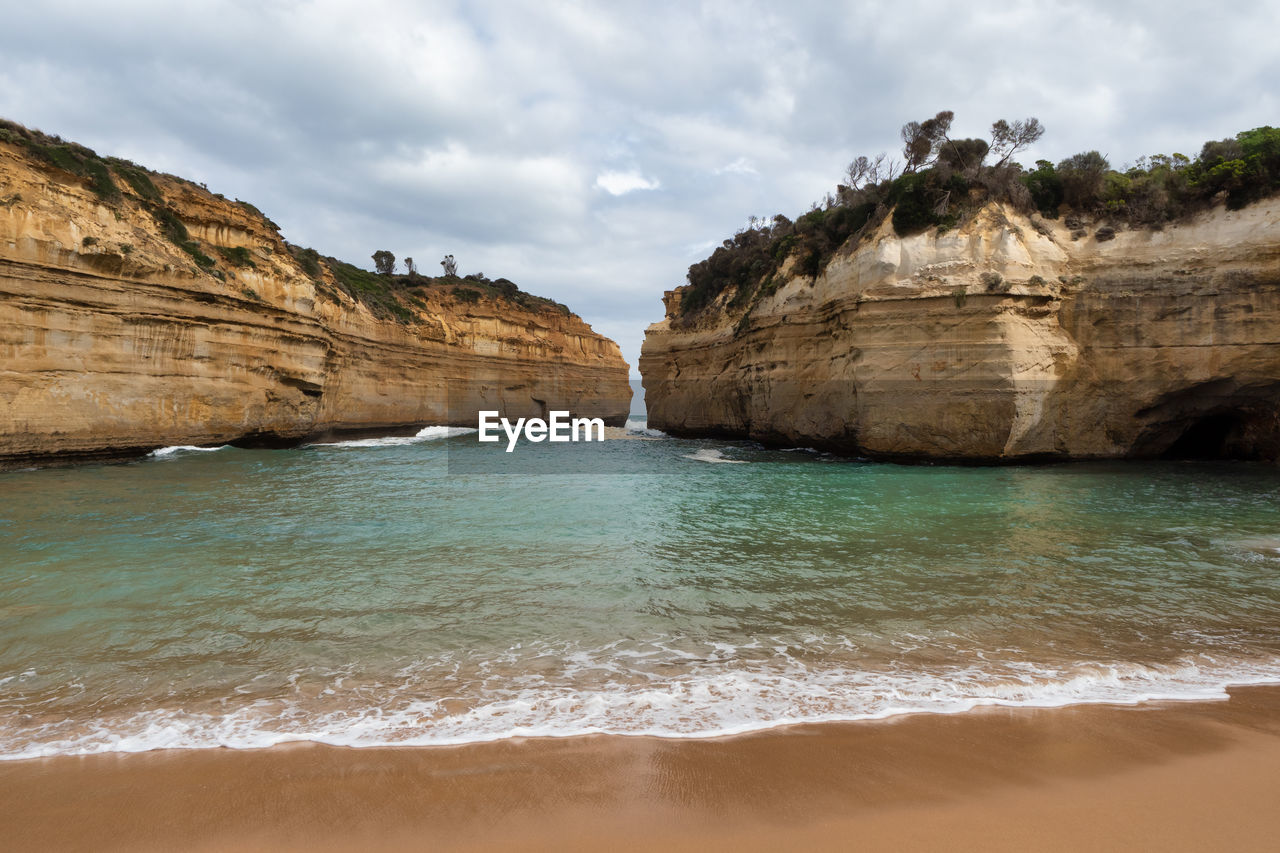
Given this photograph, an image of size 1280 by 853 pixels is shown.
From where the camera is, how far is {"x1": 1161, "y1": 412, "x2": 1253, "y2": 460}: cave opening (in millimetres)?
16141

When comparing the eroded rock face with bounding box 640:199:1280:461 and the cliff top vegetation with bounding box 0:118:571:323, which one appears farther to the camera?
the cliff top vegetation with bounding box 0:118:571:323

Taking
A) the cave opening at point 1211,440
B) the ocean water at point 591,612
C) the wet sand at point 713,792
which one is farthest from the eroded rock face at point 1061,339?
the wet sand at point 713,792

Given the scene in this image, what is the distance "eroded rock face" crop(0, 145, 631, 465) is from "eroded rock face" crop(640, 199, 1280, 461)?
1831 cm

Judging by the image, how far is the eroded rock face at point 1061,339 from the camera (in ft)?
44.9

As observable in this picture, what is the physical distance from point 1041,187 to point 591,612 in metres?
17.8

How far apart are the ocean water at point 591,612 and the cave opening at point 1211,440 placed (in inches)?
322

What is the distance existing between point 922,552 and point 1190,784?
4086mm

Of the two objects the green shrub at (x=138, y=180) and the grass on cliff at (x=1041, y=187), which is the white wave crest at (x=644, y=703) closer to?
the grass on cliff at (x=1041, y=187)

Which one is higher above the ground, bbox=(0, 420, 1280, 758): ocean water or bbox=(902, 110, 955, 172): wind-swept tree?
bbox=(902, 110, 955, 172): wind-swept tree

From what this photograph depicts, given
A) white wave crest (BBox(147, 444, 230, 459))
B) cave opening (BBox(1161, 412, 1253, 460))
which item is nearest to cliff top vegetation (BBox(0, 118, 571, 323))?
white wave crest (BBox(147, 444, 230, 459))

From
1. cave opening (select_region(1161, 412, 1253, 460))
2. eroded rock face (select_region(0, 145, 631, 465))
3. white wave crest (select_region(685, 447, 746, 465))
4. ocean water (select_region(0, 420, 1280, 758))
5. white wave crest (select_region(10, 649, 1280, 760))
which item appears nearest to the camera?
white wave crest (select_region(10, 649, 1280, 760))

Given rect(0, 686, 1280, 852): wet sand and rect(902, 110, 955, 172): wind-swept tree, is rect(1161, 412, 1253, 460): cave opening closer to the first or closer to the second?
rect(902, 110, 955, 172): wind-swept tree

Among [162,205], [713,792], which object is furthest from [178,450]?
[713,792]

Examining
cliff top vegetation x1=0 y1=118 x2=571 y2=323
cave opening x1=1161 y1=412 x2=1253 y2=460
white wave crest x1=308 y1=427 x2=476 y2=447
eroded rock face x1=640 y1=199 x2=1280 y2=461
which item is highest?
cliff top vegetation x1=0 y1=118 x2=571 y2=323
